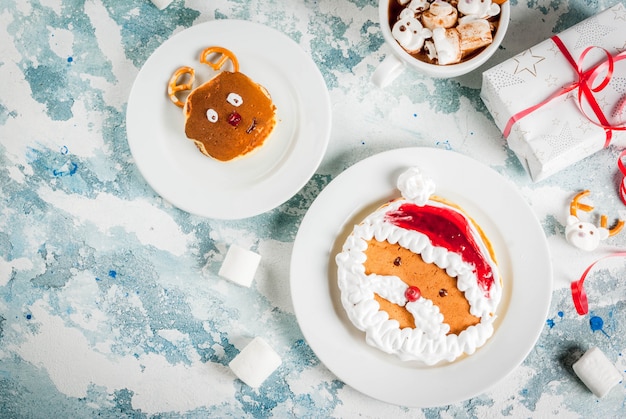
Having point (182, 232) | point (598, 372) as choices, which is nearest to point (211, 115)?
point (182, 232)

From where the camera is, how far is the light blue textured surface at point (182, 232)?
1.61m

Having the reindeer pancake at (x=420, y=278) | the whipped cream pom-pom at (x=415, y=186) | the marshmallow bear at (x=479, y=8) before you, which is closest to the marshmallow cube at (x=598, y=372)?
the reindeer pancake at (x=420, y=278)

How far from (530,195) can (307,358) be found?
749 millimetres

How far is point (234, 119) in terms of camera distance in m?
1.49

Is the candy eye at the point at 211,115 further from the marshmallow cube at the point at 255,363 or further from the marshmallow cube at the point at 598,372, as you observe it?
the marshmallow cube at the point at 598,372

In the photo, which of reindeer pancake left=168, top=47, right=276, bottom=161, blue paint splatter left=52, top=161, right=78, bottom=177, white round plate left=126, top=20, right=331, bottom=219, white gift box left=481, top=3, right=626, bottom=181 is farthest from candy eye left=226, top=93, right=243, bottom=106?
white gift box left=481, top=3, right=626, bottom=181

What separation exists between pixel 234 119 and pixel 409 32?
Answer: 48 centimetres

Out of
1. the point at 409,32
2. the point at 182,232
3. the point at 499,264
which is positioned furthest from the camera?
the point at 182,232

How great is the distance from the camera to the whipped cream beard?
4.62ft

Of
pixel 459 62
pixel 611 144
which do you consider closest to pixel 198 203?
pixel 459 62

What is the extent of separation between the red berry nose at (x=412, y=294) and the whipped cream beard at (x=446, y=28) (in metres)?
0.55

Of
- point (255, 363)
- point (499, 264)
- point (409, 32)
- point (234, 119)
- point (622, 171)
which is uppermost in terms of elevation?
point (409, 32)

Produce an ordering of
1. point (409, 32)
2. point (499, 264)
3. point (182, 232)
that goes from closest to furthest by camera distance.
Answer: point (409, 32), point (499, 264), point (182, 232)

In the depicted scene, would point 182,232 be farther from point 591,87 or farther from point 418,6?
point 591,87
